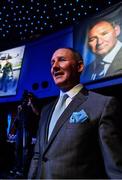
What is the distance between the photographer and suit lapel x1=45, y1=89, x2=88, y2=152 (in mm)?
1104

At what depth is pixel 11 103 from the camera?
5.88m

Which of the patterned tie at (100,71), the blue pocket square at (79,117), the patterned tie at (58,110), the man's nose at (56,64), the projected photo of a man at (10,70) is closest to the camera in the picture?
the blue pocket square at (79,117)

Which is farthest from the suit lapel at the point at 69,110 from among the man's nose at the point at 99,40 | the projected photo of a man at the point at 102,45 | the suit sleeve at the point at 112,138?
the man's nose at the point at 99,40

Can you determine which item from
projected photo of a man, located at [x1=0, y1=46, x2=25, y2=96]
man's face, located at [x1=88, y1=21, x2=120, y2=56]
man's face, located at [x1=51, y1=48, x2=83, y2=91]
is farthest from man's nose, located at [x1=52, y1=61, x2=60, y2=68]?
projected photo of a man, located at [x1=0, y1=46, x2=25, y2=96]

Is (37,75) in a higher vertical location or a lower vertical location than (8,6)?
lower

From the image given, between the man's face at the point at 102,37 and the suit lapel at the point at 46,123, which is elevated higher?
the man's face at the point at 102,37

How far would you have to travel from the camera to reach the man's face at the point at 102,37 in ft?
12.9

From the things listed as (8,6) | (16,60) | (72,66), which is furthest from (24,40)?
(72,66)

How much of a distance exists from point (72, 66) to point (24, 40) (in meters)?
4.76

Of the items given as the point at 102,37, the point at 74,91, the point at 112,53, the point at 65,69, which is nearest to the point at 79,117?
the point at 74,91

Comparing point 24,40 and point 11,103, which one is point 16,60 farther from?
point 11,103

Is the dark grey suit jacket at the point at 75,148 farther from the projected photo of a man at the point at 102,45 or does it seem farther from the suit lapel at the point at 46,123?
the projected photo of a man at the point at 102,45

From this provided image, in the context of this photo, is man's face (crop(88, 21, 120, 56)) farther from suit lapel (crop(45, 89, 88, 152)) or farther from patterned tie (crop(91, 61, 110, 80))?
suit lapel (crop(45, 89, 88, 152))

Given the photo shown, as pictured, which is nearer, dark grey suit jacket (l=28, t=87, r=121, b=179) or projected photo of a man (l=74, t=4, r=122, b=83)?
dark grey suit jacket (l=28, t=87, r=121, b=179)
